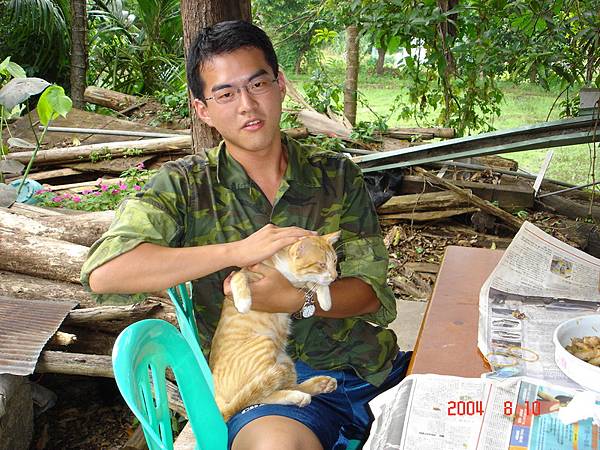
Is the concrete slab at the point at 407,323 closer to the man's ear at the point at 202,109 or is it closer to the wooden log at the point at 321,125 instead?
the man's ear at the point at 202,109

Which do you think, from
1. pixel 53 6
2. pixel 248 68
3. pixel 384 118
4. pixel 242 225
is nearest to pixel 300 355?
pixel 242 225

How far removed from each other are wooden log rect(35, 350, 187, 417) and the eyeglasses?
4.95 feet

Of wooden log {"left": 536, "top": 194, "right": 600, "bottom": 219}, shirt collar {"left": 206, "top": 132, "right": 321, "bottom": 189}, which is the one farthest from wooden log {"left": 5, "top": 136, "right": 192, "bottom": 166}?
shirt collar {"left": 206, "top": 132, "right": 321, "bottom": 189}

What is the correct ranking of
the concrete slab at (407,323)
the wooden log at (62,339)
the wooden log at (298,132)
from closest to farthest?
the wooden log at (62,339)
the concrete slab at (407,323)
the wooden log at (298,132)

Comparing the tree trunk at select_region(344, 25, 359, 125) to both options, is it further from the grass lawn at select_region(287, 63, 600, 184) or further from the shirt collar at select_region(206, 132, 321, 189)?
the shirt collar at select_region(206, 132, 321, 189)

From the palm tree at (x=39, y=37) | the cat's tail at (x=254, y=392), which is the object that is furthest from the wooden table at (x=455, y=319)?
the palm tree at (x=39, y=37)

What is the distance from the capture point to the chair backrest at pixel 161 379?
1254mm

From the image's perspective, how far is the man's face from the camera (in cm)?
175

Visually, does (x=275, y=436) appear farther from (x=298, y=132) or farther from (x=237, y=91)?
(x=298, y=132)

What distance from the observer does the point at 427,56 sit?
445 cm

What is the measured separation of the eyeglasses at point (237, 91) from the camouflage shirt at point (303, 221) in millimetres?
191

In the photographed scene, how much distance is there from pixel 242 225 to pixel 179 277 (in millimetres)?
315

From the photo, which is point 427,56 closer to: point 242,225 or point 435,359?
point 242,225

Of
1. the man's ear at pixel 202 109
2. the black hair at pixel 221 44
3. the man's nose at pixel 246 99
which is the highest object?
the black hair at pixel 221 44
